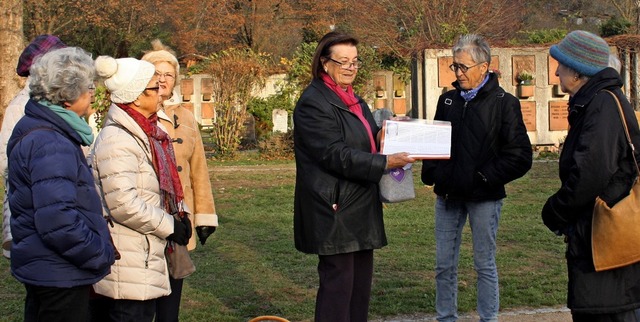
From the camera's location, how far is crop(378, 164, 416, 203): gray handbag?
4.80m

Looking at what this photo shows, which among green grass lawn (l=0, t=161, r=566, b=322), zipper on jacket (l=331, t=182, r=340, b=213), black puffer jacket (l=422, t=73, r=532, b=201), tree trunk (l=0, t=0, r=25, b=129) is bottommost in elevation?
green grass lawn (l=0, t=161, r=566, b=322)

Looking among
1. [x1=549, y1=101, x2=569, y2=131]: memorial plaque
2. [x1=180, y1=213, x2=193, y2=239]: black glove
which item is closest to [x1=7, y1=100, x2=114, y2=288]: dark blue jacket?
[x1=180, y1=213, x2=193, y2=239]: black glove

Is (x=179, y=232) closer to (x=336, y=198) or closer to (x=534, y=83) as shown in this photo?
(x=336, y=198)

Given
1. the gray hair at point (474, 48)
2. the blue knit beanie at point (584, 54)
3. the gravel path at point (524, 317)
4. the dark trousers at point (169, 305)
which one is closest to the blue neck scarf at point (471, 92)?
the gray hair at point (474, 48)

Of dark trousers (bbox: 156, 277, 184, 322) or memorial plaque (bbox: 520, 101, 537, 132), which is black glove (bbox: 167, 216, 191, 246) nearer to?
dark trousers (bbox: 156, 277, 184, 322)

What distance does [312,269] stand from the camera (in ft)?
25.1

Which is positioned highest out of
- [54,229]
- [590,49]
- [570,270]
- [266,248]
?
[590,49]

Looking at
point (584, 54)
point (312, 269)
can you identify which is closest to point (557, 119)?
point (312, 269)

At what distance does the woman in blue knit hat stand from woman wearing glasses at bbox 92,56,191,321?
6.45ft

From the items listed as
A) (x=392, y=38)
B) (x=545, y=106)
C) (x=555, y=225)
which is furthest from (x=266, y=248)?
(x=392, y=38)

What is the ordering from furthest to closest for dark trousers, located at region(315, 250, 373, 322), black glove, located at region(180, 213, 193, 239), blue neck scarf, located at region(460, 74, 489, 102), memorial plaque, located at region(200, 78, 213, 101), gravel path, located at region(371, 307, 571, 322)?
1. memorial plaque, located at region(200, 78, 213, 101)
2. gravel path, located at region(371, 307, 571, 322)
3. blue neck scarf, located at region(460, 74, 489, 102)
4. dark trousers, located at region(315, 250, 373, 322)
5. black glove, located at region(180, 213, 193, 239)

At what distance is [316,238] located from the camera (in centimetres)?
467

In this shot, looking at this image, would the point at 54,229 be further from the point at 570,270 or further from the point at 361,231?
the point at 570,270

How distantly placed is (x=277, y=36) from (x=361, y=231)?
124 feet
